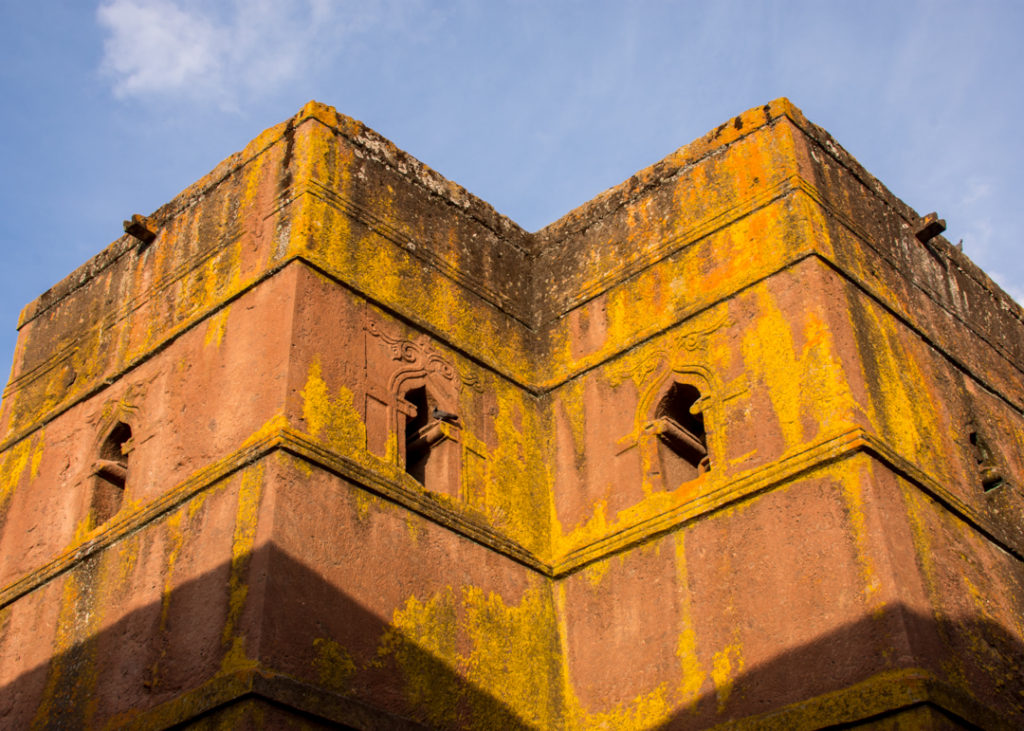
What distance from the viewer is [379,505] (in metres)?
7.51

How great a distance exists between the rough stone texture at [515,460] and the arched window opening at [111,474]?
0.07 ft

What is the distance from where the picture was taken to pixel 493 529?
8.23m

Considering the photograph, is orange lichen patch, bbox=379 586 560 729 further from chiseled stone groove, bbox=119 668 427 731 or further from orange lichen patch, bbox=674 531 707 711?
orange lichen patch, bbox=674 531 707 711

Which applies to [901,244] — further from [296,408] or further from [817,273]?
[296,408]

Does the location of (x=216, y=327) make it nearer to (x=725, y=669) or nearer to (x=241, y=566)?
(x=241, y=566)

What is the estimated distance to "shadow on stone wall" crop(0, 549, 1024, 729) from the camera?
638 centimetres

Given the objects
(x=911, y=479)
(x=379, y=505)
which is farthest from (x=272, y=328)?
(x=911, y=479)

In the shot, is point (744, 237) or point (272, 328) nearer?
point (272, 328)

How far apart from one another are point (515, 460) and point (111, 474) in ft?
8.59

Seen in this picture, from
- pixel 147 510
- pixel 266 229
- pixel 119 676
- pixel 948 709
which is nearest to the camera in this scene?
pixel 948 709

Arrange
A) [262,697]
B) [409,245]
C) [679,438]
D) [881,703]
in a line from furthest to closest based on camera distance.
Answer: [409,245] < [679,438] < [881,703] < [262,697]

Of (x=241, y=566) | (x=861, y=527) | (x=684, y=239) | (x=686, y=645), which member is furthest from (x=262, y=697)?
(x=684, y=239)

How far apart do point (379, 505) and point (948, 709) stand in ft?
10.5

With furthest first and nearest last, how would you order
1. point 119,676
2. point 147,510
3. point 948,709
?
point 147,510 < point 119,676 < point 948,709
